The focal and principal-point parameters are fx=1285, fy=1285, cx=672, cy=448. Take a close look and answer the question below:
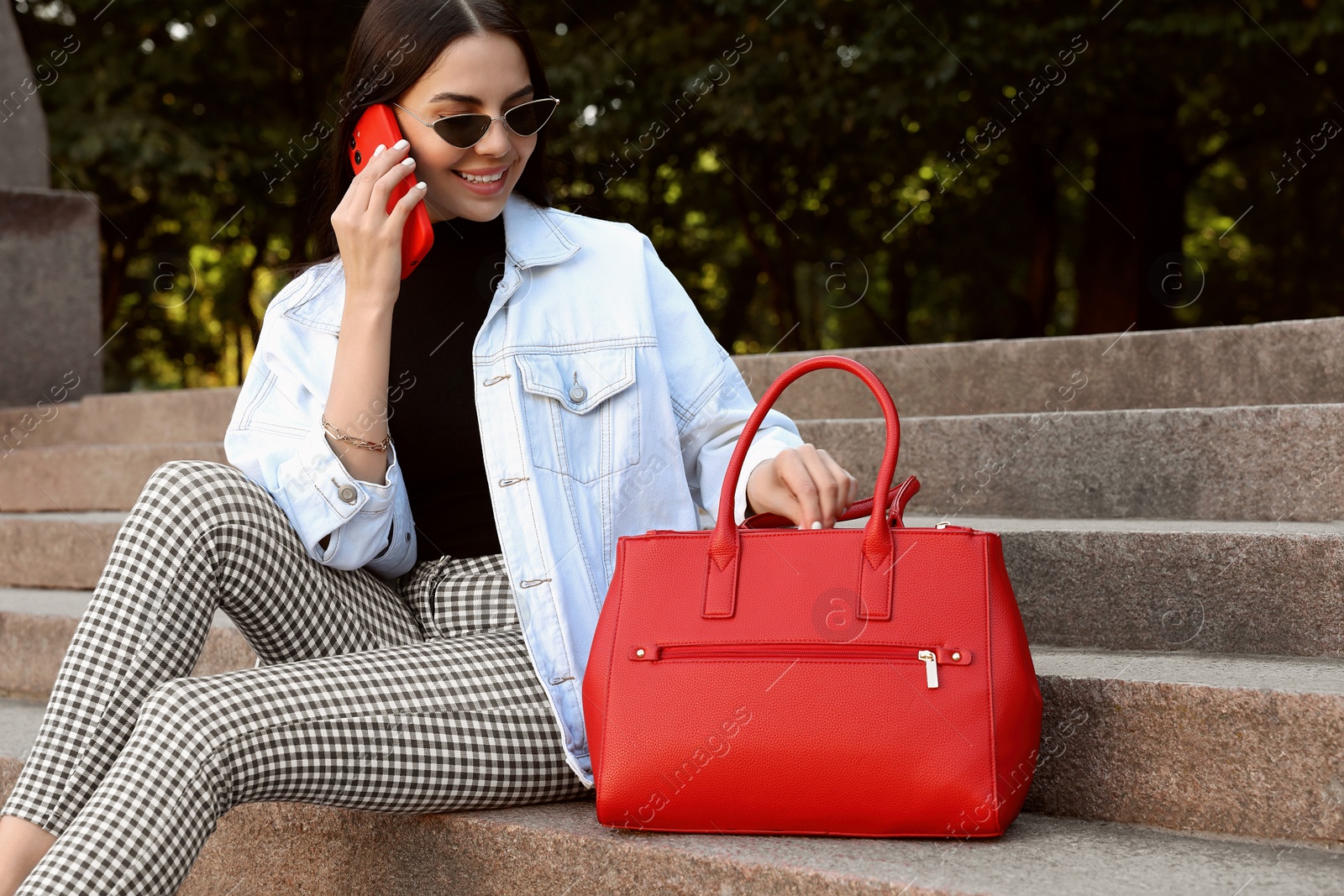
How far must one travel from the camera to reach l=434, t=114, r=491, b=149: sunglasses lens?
242cm

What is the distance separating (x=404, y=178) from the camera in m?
2.38

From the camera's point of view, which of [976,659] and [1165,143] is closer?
[976,659]

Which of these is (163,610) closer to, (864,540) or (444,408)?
(444,408)

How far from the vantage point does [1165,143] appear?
10422 mm

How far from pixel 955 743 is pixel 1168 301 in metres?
10.4

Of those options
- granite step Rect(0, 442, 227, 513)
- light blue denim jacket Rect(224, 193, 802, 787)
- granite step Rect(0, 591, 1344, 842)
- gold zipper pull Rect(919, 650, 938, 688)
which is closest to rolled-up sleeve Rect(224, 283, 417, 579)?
light blue denim jacket Rect(224, 193, 802, 787)

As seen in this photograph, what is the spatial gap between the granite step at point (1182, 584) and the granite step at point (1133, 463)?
0.32 feet

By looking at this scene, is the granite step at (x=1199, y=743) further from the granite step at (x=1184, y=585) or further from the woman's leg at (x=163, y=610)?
the woman's leg at (x=163, y=610)

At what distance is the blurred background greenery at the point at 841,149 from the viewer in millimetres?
8273

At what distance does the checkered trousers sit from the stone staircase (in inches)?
7.5

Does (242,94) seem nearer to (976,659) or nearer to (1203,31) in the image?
(1203,31)

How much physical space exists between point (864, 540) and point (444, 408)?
95 cm

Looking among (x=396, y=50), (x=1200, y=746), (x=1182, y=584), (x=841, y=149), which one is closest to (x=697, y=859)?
(x=1200, y=746)

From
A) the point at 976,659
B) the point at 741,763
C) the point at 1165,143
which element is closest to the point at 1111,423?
the point at 976,659
